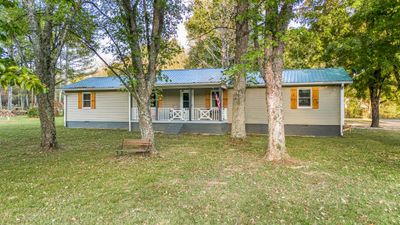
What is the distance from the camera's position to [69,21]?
359 inches

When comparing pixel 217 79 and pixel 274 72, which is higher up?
pixel 217 79

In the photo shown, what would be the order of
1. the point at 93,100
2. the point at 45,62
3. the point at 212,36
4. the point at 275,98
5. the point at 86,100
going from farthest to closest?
the point at 212,36, the point at 86,100, the point at 93,100, the point at 45,62, the point at 275,98

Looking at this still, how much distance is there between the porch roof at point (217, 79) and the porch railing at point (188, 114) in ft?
5.41

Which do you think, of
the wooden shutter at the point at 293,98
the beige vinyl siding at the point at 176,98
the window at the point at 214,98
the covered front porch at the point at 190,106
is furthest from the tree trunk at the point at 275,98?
the beige vinyl siding at the point at 176,98

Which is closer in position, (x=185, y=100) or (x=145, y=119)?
(x=145, y=119)

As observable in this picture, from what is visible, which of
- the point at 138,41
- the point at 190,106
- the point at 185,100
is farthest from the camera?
the point at 185,100

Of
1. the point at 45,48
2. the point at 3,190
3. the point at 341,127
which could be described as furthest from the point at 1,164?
the point at 341,127

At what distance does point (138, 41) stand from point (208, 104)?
8482 millimetres

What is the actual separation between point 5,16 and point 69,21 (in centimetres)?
261

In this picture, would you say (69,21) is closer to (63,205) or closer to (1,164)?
(1,164)

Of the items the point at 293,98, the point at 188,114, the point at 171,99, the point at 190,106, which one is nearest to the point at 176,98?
the point at 171,99

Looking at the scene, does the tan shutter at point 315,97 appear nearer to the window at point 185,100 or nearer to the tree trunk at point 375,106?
the window at point 185,100

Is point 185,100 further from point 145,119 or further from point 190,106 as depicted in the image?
point 145,119

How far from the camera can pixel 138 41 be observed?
859 centimetres
